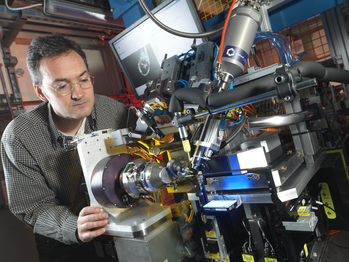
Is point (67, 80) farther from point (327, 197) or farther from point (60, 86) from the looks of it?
point (327, 197)

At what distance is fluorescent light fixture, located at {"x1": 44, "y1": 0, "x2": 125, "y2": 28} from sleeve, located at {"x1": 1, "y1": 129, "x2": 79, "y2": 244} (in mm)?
1310

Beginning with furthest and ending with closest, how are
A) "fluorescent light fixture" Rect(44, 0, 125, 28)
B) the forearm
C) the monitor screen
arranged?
"fluorescent light fixture" Rect(44, 0, 125, 28) < the monitor screen < the forearm

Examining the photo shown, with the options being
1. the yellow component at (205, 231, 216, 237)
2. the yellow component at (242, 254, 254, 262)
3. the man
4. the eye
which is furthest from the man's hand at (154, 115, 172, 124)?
the yellow component at (242, 254, 254, 262)

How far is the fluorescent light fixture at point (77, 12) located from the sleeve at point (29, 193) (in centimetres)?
131

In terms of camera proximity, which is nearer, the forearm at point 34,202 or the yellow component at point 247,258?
the yellow component at point 247,258

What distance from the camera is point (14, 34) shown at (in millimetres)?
2312

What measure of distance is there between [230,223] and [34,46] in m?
1.40

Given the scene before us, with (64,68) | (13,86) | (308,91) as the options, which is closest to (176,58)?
(64,68)

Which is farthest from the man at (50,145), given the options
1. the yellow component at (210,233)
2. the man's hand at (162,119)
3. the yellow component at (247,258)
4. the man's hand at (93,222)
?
the yellow component at (247,258)

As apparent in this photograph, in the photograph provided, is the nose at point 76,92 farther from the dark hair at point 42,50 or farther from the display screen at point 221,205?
the display screen at point 221,205

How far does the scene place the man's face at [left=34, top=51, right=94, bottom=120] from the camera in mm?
1339

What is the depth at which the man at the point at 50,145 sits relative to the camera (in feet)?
4.28

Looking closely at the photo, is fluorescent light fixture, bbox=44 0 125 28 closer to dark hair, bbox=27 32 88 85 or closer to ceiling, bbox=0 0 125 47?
ceiling, bbox=0 0 125 47

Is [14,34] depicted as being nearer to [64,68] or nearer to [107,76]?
[107,76]
